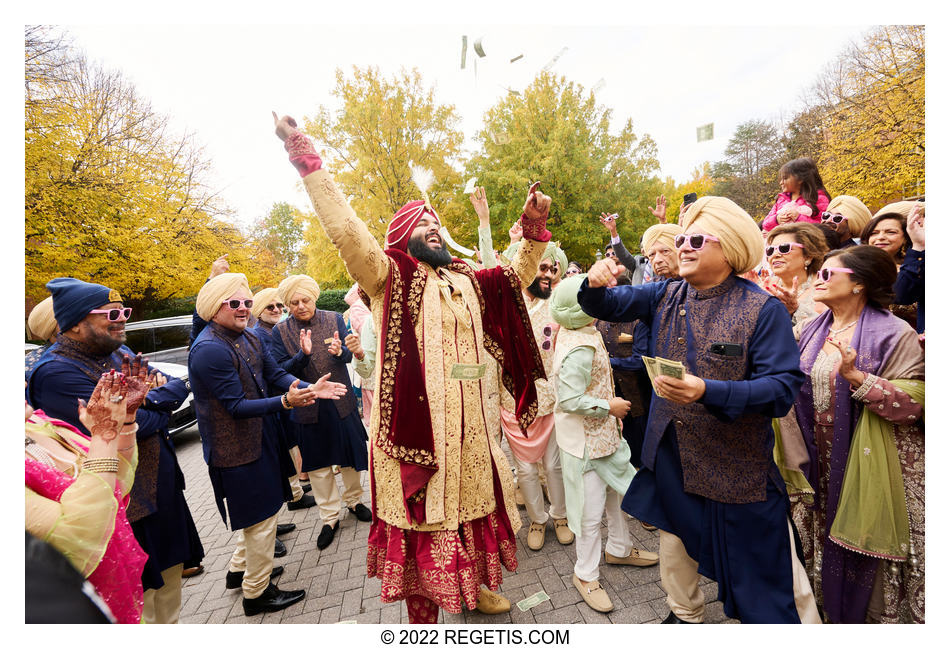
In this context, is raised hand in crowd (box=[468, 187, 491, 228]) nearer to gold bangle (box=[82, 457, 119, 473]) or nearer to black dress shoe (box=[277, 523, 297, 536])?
gold bangle (box=[82, 457, 119, 473])

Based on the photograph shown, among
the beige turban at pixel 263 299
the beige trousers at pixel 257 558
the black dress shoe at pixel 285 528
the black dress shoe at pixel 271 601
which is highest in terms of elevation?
the beige turban at pixel 263 299

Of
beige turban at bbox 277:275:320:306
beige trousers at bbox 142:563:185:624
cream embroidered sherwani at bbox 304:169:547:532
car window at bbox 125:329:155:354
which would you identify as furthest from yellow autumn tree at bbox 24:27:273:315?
cream embroidered sherwani at bbox 304:169:547:532

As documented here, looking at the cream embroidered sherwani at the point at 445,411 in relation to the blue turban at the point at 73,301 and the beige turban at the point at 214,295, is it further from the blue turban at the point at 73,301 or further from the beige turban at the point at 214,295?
the blue turban at the point at 73,301

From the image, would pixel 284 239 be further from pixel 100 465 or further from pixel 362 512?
pixel 100 465

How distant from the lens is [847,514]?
1.96m

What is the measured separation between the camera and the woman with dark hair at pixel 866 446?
186cm

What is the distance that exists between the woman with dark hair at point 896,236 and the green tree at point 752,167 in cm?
1797

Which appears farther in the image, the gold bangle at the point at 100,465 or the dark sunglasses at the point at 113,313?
the dark sunglasses at the point at 113,313

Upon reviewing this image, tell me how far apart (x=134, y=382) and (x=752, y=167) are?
1016 inches

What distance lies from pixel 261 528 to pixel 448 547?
1.61 metres

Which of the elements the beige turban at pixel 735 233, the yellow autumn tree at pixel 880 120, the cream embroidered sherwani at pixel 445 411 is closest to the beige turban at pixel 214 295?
the cream embroidered sherwani at pixel 445 411

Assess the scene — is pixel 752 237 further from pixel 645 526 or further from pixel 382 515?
pixel 645 526

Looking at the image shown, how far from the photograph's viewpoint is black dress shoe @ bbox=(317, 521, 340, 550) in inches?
138
